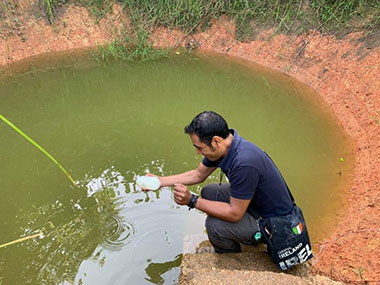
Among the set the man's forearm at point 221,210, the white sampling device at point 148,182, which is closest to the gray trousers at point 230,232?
the man's forearm at point 221,210

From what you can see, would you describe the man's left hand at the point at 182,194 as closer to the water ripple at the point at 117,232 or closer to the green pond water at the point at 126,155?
the green pond water at the point at 126,155

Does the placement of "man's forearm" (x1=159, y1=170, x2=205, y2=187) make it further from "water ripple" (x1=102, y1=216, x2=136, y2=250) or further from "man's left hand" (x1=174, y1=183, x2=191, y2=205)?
"water ripple" (x1=102, y1=216, x2=136, y2=250)

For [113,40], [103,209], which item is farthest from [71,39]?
[103,209]

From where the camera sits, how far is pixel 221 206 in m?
2.24

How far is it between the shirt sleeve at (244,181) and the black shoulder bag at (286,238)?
28cm

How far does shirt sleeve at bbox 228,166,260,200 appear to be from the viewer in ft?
6.59

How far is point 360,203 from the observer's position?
10.5ft

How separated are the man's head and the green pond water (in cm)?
98

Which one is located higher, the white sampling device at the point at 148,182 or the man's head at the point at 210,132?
the man's head at the point at 210,132

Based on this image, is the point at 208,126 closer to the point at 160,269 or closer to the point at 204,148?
the point at 204,148

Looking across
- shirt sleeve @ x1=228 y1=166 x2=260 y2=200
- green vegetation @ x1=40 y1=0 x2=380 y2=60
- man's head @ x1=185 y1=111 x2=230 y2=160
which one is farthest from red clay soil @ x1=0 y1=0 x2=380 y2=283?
man's head @ x1=185 y1=111 x2=230 y2=160

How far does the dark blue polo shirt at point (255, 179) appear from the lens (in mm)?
2020

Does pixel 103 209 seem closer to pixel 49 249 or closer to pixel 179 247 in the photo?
pixel 49 249

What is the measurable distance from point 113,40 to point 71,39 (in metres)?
0.94
